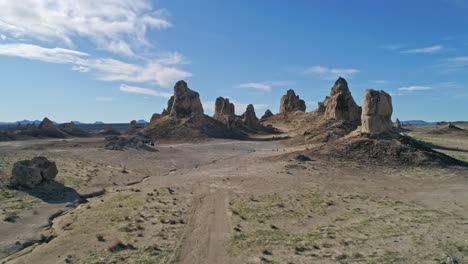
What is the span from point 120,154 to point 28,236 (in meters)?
31.8

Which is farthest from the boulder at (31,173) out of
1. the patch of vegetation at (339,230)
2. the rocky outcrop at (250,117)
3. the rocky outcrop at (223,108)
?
the rocky outcrop at (223,108)

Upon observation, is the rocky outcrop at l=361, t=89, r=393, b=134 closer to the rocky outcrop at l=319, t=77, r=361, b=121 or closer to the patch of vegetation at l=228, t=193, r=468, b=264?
the patch of vegetation at l=228, t=193, r=468, b=264

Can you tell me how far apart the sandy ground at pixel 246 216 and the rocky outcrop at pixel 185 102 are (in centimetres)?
4656

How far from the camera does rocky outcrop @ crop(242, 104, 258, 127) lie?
99.6 metres

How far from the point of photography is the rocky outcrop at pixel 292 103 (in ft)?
364

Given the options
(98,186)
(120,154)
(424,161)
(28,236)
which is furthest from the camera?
(120,154)

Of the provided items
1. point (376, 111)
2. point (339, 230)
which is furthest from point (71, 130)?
point (339, 230)

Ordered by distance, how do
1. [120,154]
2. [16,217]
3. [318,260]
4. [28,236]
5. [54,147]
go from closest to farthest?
[318,260] → [28,236] → [16,217] → [120,154] → [54,147]

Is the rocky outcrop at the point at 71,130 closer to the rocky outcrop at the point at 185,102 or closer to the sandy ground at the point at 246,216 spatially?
the rocky outcrop at the point at 185,102

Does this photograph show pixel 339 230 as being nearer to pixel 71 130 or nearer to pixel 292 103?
pixel 71 130

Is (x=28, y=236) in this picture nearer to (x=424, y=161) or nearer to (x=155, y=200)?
(x=155, y=200)

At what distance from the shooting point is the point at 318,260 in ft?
43.3

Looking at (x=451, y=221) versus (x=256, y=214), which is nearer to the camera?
(x=451, y=221)

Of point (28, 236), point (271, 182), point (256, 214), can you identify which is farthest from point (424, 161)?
point (28, 236)
